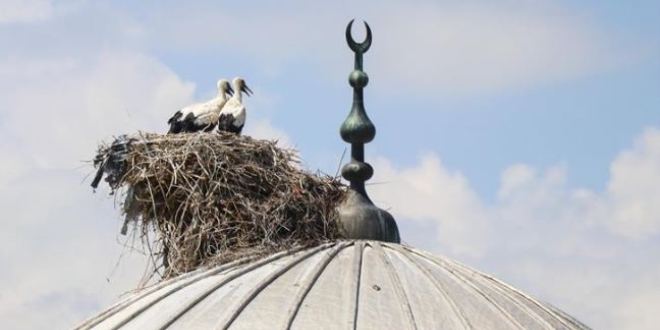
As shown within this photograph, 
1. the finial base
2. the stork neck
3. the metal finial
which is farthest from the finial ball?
the stork neck

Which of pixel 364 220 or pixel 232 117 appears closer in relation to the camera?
pixel 364 220

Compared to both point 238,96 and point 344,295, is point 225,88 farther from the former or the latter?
point 344,295

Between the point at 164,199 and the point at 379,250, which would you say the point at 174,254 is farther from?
the point at 379,250

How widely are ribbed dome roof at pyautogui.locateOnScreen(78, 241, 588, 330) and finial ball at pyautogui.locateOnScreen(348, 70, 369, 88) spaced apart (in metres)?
1.96

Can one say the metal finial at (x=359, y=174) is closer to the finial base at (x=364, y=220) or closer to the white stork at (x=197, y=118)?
the finial base at (x=364, y=220)

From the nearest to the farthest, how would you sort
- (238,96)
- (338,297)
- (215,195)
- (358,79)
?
1. (338,297)
2. (215,195)
3. (358,79)
4. (238,96)

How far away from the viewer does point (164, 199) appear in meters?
16.8

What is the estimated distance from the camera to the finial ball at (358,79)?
683 inches

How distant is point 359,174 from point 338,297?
109 inches

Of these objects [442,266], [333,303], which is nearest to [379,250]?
[442,266]

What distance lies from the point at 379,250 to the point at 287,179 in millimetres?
1315

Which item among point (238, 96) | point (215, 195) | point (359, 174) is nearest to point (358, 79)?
point (359, 174)

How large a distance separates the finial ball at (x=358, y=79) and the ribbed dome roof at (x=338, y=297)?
196 centimetres

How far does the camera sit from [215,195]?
16.2 meters
